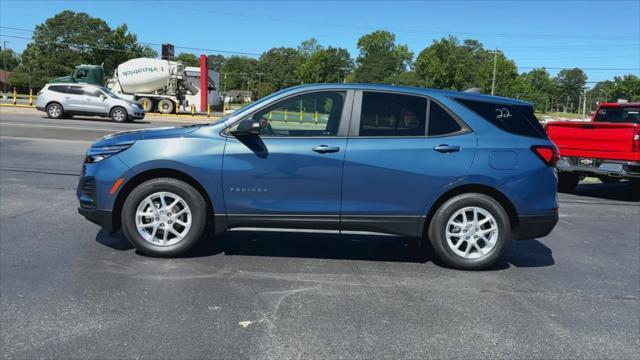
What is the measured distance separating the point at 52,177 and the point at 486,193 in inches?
300

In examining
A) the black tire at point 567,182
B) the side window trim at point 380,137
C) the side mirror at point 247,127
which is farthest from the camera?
the black tire at point 567,182

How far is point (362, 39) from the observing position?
4493 inches

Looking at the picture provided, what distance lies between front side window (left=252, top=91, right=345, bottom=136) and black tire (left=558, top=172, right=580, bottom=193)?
24.0 feet

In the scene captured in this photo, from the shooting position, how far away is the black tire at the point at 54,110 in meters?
24.8

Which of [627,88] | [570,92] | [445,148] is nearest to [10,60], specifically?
[627,88]

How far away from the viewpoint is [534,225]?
501 cm

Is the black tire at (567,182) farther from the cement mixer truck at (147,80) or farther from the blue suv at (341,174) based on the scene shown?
the cement mixer truck at (147,80)

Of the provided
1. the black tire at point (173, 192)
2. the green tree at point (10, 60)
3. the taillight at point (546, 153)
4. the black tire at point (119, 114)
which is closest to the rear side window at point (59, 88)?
the black tire at point (119, 114)

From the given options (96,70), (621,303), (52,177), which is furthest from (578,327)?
(96,70)

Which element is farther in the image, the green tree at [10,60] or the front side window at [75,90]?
the green tree at [10,60]

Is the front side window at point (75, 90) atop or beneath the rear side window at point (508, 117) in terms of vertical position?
atop

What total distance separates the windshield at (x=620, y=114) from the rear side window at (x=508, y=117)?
25.0 feet

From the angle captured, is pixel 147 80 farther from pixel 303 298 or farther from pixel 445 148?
pixel 303 298

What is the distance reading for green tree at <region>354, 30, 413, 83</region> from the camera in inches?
3967
